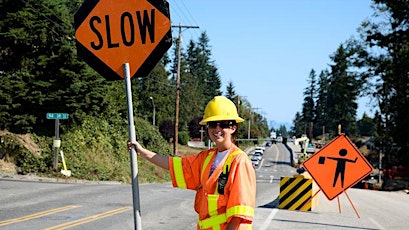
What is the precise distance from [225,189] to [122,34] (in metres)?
1.34

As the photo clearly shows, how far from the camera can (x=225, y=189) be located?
3.83m

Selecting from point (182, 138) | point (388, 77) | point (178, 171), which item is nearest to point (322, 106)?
point (182, 138)

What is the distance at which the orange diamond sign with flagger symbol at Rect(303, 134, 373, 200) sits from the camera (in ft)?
44.5

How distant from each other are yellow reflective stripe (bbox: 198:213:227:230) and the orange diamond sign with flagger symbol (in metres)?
10.1

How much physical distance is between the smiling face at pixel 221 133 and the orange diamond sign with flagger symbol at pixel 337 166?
1010 cm

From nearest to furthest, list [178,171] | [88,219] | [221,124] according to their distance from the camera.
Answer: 1. [221,124]
2. [178,171]
3. [88,219]

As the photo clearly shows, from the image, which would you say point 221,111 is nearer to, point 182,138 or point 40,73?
point 40,73

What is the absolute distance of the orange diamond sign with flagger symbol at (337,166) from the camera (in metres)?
13.6

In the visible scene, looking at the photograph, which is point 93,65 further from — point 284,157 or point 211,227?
point 284,157

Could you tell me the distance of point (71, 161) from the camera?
26953 mm

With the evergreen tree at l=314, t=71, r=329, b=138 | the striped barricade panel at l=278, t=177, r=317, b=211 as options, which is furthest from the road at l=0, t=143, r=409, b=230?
the evergreen tree at l=314, t=71, r=329, b=138

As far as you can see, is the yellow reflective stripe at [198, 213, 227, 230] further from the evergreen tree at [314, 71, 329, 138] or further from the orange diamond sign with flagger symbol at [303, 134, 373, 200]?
the evergreen tree at [314, 71, 329, 138]

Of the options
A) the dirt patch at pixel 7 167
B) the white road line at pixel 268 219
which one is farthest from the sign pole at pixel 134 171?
the dirt patch at pixel 7 167

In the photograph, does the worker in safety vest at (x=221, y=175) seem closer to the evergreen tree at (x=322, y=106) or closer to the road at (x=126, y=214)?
the road at (x=126, y=214)
